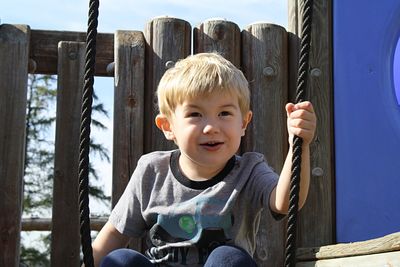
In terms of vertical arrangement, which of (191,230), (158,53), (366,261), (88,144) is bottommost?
(366,261)

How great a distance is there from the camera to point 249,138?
10.7ft

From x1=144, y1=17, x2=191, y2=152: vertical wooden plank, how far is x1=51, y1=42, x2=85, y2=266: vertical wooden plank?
0.93 feet

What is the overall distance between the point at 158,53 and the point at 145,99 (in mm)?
203

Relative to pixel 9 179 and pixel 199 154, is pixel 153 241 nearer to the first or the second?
pixel 199 154

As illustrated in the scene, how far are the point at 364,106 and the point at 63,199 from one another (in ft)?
4.44

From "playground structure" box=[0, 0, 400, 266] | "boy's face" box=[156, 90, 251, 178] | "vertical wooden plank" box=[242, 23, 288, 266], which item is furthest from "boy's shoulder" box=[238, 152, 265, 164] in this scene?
"vertical wooden plank" box=[242, 23, 288, 266]

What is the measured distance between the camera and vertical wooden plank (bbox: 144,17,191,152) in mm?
3191

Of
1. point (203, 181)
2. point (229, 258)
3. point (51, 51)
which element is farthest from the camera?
point (51, 51)

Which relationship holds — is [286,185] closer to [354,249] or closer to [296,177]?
[296,177]

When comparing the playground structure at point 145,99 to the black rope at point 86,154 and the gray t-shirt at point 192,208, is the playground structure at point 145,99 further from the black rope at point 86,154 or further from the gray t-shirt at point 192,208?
the black rope at point 86,154

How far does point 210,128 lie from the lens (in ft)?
6.86

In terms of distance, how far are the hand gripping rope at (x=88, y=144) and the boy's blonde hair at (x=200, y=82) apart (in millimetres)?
363

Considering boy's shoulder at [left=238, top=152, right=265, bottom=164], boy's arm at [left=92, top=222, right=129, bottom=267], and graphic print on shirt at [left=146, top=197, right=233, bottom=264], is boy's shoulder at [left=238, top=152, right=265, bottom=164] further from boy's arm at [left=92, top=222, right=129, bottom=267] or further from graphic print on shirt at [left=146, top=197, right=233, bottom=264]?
boy's arm at [left=92, top=222, right=129, bottom=267]

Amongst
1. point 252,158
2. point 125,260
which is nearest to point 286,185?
point 252,158
